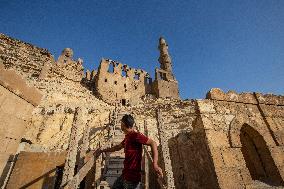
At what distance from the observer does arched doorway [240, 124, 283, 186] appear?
505 cm

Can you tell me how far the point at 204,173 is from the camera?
525 centimetres

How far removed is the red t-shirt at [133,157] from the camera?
2865mm

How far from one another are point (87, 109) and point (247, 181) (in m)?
18.1

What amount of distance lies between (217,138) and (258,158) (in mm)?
1646

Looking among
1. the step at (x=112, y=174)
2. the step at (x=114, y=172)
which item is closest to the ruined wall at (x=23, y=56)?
the step at (x=114, y=172)

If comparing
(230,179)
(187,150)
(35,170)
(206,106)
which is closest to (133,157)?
(230,179)

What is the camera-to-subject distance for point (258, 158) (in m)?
5.45

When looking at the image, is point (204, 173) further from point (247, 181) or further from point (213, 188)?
point (247, 181)

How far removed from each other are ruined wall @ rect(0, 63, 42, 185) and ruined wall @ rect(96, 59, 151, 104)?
30.2 m

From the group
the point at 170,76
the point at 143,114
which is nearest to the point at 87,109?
the point at 143,114

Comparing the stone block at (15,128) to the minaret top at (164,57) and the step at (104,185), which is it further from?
the minaret top at (164,57)

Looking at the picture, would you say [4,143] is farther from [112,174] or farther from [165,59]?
[165,59]

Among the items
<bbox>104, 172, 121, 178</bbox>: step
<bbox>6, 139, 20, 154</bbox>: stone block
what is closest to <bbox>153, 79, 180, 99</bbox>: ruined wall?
<bbox>104, 172, 121, 178</bbox>: step

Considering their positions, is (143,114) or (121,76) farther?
(121,76)
